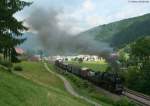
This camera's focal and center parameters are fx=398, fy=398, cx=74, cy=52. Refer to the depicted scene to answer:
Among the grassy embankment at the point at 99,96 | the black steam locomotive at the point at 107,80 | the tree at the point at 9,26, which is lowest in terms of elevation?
the grassy embankment at the point at 99,96

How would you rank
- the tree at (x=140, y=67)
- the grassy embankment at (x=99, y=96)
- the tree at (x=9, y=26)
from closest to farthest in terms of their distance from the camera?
the grassy embankment at (x=99, y=96) < the tree at (x=9, y=26) < the tree at (x=140, y=67)

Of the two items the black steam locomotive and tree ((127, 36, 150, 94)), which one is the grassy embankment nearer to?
the black steam locomotive

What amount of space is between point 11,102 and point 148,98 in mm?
35538

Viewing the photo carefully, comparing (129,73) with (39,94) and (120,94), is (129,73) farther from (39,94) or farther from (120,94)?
(39,94)

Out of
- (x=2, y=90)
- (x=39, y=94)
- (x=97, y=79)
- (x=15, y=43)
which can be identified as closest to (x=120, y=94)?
(x=97, y=79)

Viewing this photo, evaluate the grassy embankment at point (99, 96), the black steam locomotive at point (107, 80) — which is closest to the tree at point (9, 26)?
the grassy embankment at point (99, 96)

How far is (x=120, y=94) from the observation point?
5725 centimetres

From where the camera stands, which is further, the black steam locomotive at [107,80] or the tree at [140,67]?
the tree at [140,67]

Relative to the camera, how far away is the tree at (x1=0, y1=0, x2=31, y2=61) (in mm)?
44312

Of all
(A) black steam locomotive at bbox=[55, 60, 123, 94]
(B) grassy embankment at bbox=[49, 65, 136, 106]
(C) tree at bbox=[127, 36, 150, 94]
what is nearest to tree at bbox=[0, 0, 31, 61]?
(B) grassy embankment at bbox=[49, 65, 136, 106]

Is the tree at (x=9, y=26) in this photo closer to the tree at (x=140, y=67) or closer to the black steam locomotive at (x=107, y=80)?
the black steam locomotive at (x=107, y=80)

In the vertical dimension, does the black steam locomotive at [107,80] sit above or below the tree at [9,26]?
below

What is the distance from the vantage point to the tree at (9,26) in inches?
1745

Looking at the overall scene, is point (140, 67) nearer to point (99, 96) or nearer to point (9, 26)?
point (99, 96)
